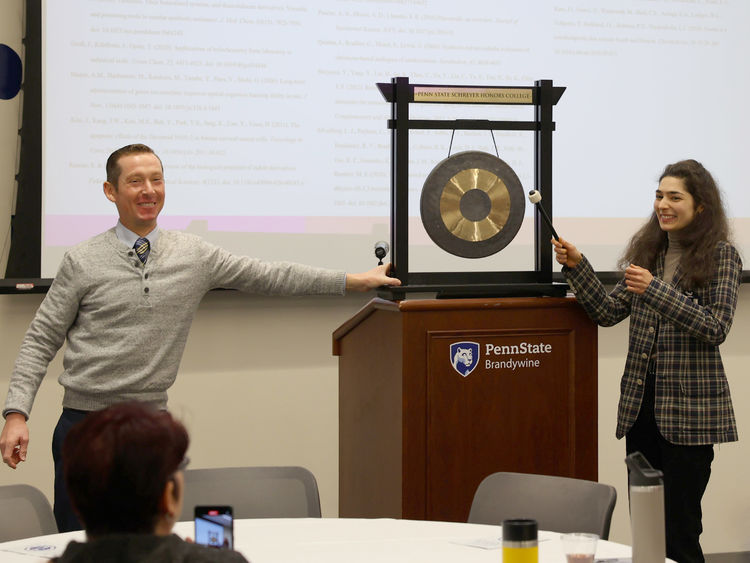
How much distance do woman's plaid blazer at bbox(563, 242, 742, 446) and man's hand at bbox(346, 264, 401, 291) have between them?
0.57m

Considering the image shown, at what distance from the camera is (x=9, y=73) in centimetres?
400

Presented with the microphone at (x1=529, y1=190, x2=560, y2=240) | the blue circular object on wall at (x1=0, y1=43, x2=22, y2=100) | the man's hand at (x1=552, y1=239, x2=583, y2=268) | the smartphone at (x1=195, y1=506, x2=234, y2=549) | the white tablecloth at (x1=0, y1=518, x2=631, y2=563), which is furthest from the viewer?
the blue circular object on wall at (x1=0, y1=43, x2=22, y2=100)

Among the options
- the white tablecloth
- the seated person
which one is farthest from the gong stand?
the seated person

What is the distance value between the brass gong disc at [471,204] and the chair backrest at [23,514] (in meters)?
1.38

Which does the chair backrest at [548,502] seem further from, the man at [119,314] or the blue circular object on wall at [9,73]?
the blue circular object on wall at [9,73]

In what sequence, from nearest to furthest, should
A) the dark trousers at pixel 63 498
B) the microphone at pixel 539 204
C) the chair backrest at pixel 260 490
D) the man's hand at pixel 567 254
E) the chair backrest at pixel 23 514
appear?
1. the chair backrest at pixel 23 514
2. the chair backrest at pixel 260 490
3. the dark trousers at pixel 63 498
4. the microphone at pixel 539 204
5. the man's hand at pixel 567 254

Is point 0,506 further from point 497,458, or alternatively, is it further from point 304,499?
point 497,458

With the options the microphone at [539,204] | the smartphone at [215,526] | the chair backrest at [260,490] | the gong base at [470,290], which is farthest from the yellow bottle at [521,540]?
the microphone at [539,204]

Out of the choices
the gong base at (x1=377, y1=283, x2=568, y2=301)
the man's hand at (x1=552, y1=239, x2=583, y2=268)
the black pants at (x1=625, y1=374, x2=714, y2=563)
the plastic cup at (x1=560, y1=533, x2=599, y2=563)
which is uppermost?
the man's hand at (x1=552, y1=239, x2=583, y2=268)

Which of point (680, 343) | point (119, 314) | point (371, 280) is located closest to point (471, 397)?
point (371, 280)

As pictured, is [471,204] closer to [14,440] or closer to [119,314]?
[119,314]

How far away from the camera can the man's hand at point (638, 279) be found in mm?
3172

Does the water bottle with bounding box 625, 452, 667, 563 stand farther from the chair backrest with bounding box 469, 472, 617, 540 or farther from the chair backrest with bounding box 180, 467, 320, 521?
the chair backrest with bounding box 180, 467, 320, 521

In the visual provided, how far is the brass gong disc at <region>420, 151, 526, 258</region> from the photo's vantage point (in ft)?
10.5
